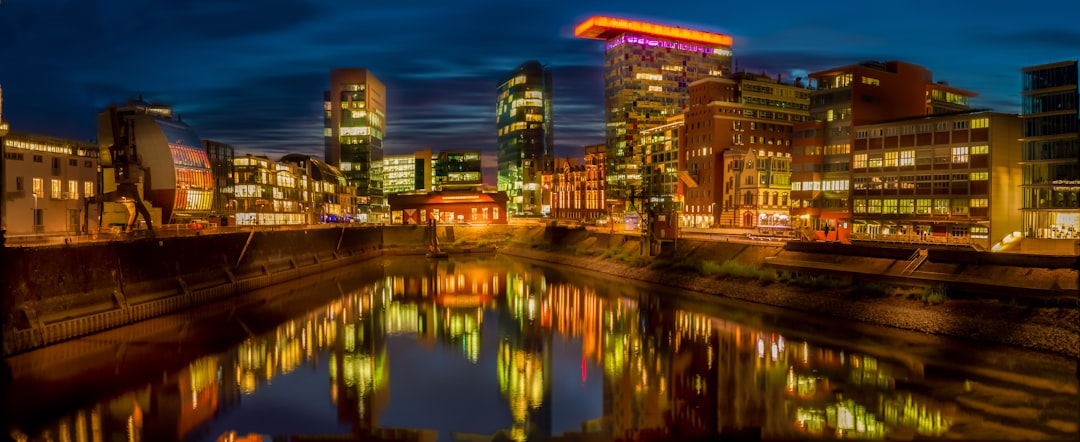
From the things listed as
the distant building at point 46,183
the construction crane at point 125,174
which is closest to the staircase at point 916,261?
the construction crane at point 125,174

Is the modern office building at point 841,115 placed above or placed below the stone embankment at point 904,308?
above

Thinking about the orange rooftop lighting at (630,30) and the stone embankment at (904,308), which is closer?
the stone embankment at (904,308)

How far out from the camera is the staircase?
1537 inches

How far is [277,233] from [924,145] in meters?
67.0

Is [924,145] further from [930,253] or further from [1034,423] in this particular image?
[1034,423]

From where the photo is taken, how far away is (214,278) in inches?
2036

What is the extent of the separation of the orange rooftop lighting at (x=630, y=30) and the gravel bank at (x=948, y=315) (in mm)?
121020

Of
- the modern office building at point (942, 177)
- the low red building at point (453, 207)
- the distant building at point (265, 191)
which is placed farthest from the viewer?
the low red building at point (453, 207)

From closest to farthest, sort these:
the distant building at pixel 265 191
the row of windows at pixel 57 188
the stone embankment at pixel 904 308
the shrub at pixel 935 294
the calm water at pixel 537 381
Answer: the calm water at pixel 537 381
the stone embankment at pixel 904 308
the shrub at pixel 935 294
the row of windows at pixel 57 188
the distant building at pixel 265 191

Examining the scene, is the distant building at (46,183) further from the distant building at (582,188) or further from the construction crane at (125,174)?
the distant building at (582,188)

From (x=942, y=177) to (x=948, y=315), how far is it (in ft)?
140

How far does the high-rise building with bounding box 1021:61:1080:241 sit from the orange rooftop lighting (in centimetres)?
11208

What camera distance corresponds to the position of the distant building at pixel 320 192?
456 ft

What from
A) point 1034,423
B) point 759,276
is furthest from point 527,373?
point 759,276
